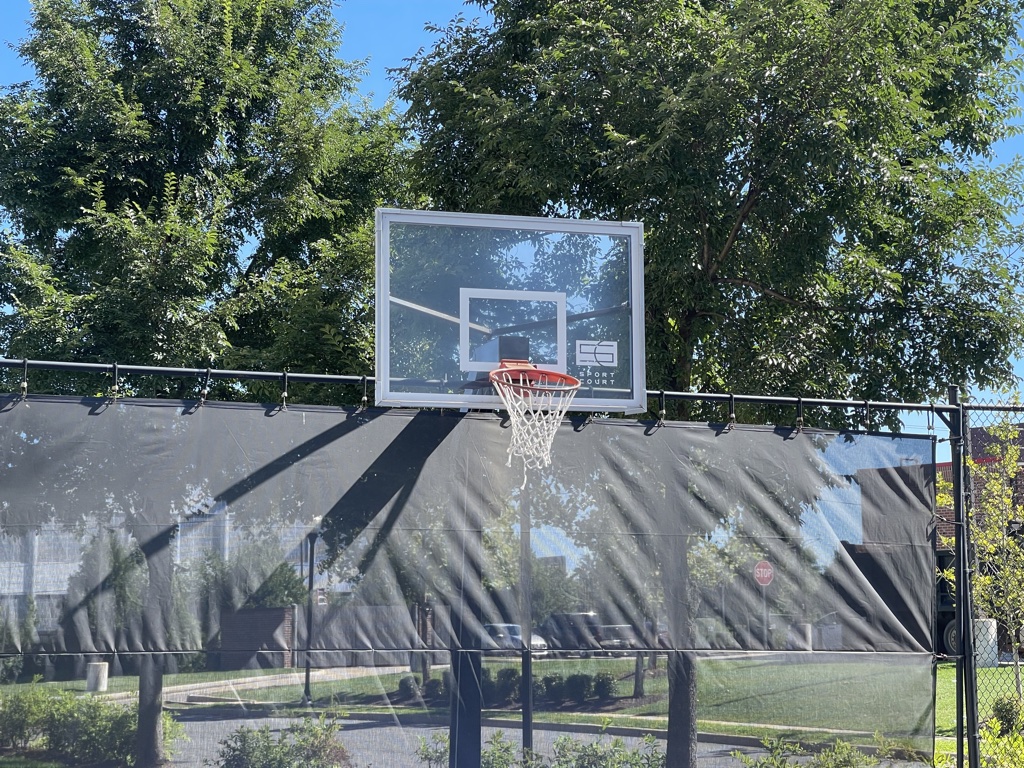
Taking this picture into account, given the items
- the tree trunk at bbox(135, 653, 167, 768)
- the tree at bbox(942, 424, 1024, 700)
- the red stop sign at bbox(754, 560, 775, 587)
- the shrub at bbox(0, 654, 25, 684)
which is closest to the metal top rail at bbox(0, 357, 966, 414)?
the red stop sign at bbox(754, 560, 775, 587)

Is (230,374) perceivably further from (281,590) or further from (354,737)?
(354,737)

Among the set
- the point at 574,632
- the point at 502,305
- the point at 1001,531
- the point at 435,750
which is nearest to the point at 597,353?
the point at 502,305

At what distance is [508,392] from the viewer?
6.09 m

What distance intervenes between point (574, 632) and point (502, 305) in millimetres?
2106

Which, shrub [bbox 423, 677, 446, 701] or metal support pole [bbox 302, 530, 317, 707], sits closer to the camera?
metal support pole [bbox 302, 530, 317, 707]

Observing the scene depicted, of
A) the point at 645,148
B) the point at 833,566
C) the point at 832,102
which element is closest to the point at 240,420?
the point at 833,566

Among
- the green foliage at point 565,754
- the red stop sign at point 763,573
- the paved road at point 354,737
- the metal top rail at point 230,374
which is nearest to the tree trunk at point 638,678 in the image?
the green foliage at point 565,754

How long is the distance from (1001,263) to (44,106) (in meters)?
11.3

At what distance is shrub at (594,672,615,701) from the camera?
630 centimetres

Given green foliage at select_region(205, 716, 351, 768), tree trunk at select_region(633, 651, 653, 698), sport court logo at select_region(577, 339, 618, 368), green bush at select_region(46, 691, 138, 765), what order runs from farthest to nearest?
sport court logo at select_region(577, 339, 618, 368), tree trunk at select_region(633, 651, 653, 698), green foliage at select_region(205, 716, 351, 768), green bush at select_region(46, 691, 138, 765)

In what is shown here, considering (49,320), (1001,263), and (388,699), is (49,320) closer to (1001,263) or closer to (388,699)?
(388,699)

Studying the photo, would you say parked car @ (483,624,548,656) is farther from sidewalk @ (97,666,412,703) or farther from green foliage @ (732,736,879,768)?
green foliage @ (732,736,879,768)

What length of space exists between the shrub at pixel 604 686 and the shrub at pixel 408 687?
1.14 m

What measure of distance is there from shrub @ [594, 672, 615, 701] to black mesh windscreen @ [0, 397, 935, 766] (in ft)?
0.04
